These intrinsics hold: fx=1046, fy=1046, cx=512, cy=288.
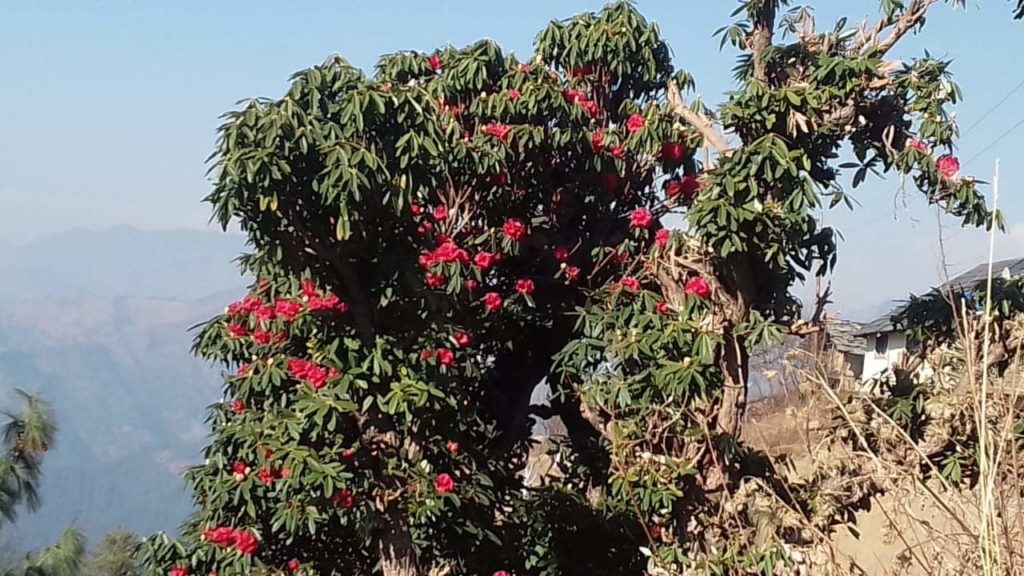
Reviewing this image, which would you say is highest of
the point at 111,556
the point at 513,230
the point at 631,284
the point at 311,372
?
the point at 513,230

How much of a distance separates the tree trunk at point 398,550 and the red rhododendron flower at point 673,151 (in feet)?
7.90

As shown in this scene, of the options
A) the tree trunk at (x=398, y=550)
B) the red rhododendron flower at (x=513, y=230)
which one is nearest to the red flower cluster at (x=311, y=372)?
the tree trunk at (x=398, y=550)

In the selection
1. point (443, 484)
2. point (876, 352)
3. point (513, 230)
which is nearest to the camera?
point (443, 484)

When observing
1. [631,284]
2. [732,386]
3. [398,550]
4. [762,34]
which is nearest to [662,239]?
[631,284]

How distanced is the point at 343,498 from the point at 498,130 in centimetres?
208

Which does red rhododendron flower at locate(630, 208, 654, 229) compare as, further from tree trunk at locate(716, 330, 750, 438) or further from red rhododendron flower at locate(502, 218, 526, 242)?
tree trunk at locate(716, 330, 750, 438)

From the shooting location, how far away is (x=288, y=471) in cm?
452

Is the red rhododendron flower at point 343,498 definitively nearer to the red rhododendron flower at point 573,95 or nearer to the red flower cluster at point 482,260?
the red flower cluster at point 482,260

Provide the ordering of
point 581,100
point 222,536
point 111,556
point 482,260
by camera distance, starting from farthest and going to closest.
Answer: point 111,556
point 581,100
point 482,260
point 222,536

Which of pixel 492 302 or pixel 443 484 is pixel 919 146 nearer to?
pixel 492 302

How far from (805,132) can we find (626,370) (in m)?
1.43

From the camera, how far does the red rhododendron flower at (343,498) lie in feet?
15.1

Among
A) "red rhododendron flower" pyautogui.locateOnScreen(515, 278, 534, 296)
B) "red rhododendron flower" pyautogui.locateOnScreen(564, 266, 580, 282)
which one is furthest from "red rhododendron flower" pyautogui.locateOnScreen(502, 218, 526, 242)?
"red rhododendron flower" pyautogui.locateOnScreen(564, 266, 580, 282)

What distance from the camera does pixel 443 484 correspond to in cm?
485
